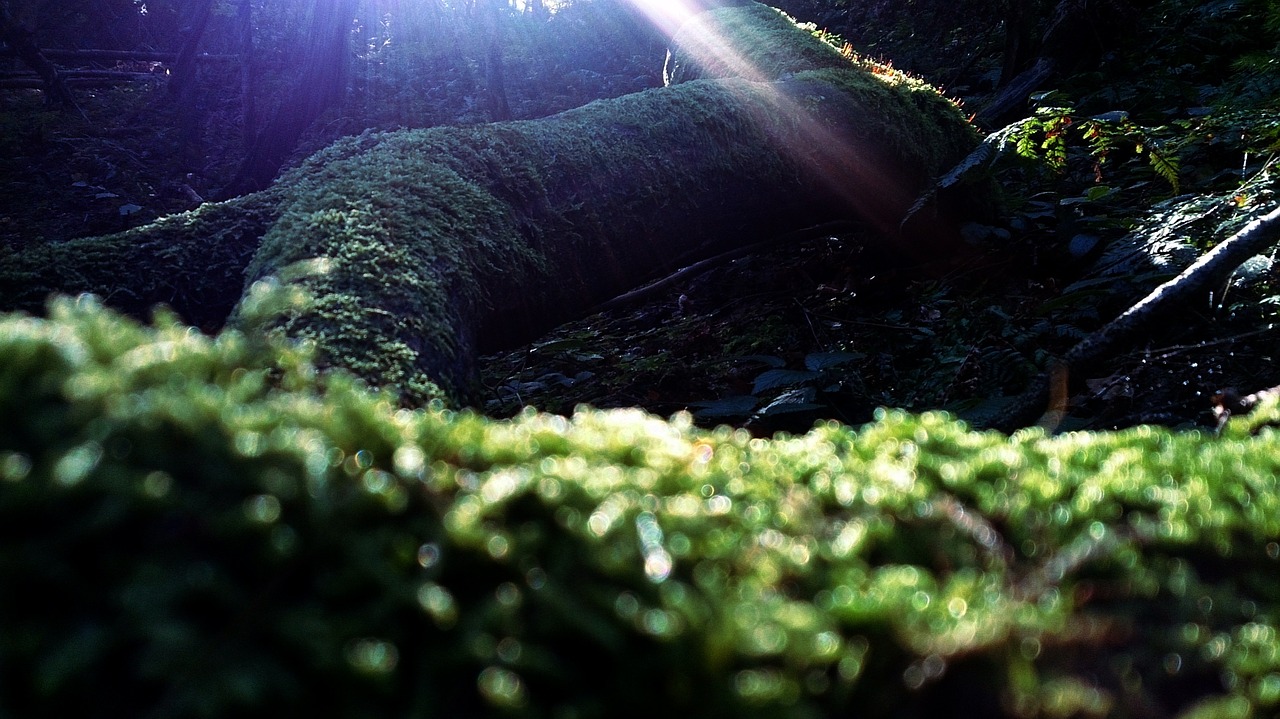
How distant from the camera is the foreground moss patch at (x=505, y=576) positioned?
2.35ft

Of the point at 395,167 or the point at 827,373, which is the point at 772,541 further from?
the point at 827,373

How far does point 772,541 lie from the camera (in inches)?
39.6

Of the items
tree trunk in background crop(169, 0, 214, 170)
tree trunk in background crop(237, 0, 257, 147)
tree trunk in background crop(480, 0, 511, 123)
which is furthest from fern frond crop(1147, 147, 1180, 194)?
tree trunk in background crop(169, 0, 214, 170)

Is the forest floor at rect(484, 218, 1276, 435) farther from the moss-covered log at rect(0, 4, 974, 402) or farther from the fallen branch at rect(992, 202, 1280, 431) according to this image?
the moss-covered log at rect(0, 4, 974, 402)

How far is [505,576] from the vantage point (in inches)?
33.5

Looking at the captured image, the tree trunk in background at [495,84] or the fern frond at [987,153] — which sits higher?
the fern frond at [987,153]

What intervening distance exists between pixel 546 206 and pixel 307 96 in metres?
6.94

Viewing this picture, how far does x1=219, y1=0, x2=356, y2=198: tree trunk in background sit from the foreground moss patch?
351 inches

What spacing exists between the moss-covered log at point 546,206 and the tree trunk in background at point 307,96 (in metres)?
5.62

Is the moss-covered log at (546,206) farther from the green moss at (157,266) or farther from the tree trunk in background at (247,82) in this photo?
the tree trunk in background at (247,82)

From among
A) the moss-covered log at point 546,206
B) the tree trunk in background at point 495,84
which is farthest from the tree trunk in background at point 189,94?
the moss-covered log at point 546,206

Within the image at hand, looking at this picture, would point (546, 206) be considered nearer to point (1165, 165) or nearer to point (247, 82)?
point (1165, 165)

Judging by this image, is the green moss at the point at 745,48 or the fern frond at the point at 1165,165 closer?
the fern frond at the point at 1165,165

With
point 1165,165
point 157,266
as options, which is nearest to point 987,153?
point 1165,165
